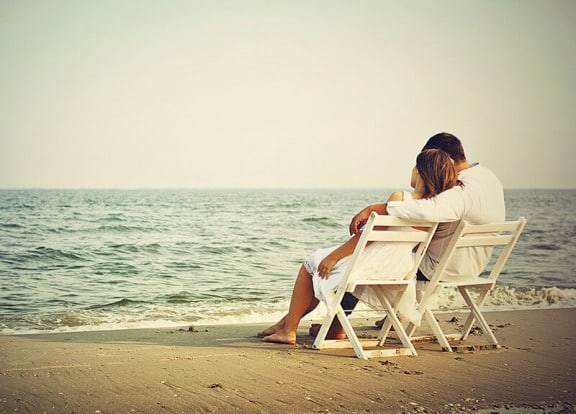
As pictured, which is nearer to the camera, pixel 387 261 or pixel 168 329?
pixel 387 261

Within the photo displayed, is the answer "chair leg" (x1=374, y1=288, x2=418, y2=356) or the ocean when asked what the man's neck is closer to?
"chair leg" (x1=374, y1=288, x2=418, y2=356)

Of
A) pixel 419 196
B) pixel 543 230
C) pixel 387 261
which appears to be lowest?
pixel 543 230

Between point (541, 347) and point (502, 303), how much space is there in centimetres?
Result: 385

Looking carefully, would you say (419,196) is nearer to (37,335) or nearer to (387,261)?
(387,261)

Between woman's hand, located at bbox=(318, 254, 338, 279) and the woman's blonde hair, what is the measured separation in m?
0.92

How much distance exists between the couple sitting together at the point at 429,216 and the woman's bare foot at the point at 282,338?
0.03m

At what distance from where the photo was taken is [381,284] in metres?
5.24

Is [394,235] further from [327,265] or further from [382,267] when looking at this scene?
[327,265]

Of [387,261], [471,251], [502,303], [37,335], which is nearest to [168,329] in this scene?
[37,335]

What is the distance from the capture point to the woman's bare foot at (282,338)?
18.9ft

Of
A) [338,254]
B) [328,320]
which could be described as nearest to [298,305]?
[328,320]

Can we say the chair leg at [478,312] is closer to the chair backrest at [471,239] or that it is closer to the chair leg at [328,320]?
the chair backrest at [471,239]

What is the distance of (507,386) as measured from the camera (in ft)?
14.9

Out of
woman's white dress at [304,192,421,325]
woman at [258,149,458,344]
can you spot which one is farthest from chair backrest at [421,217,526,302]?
woman at [258,149,458,344]
